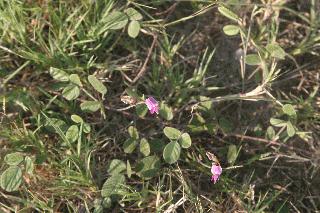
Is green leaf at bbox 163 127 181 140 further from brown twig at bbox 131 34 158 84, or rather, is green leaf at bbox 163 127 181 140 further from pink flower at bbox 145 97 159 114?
brown twig at bbox 131 34 158 84

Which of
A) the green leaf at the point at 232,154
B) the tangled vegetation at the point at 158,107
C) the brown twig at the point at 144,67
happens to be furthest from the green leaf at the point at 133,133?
the green leaf at the point at 232,154

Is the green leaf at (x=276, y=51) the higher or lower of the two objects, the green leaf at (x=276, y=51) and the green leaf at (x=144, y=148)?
the higher

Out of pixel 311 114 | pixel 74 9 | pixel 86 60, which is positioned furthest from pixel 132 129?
pixel 311 114

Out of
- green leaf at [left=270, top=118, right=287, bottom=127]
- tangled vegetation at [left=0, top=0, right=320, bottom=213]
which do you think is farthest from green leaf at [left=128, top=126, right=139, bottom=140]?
green leaf at [left=270, top=118, right=287, bottom=127]

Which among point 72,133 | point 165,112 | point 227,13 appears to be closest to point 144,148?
point 165,112

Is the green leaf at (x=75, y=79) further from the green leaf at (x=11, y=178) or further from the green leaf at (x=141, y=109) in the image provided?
the green leaf at (x=11, y=178)

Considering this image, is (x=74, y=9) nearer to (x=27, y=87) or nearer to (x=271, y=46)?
(x=27, y=87)
